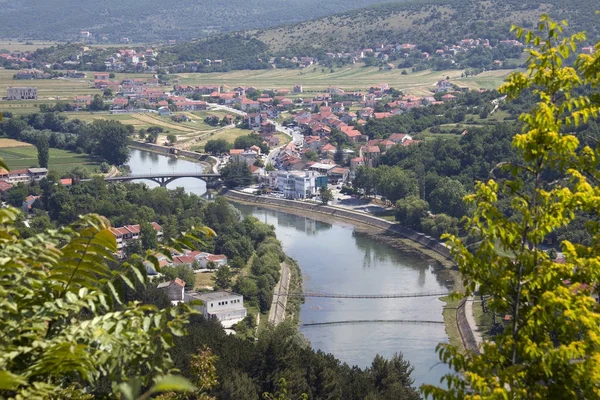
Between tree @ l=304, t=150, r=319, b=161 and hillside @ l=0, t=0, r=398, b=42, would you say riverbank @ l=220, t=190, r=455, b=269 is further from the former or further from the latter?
hillside @ l=0, t=0, r=398, b=42

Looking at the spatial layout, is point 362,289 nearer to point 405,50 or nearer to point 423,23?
point 405,50

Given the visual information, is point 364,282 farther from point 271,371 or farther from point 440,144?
point 440,144

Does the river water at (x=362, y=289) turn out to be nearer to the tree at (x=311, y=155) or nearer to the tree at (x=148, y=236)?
the tree at (x=148, y=236)

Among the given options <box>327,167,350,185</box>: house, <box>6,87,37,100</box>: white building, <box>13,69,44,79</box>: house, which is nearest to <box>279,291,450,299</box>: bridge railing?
<box>327,167,350,185</box>: house

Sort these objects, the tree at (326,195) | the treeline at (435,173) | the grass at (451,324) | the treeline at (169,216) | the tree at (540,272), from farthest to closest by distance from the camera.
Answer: the tree at (326,195)
the treeline at (435,173)
the treeline at (169,216)
the grass at (451,324)
the tree at (540,272)

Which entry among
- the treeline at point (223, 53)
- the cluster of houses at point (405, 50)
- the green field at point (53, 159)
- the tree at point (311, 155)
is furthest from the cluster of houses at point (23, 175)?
the cluster of houses at point (405, 50)

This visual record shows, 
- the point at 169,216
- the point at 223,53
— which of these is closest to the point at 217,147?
the point at 169,216
